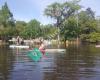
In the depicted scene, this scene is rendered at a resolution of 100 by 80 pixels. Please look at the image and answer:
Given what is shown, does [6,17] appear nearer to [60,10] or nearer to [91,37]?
[60,10]

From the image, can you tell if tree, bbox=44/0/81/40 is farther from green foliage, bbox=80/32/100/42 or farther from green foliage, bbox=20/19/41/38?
green foliage, bbox=20/19/41/38

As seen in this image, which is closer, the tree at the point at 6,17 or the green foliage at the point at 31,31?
the tree at the point at 6,17

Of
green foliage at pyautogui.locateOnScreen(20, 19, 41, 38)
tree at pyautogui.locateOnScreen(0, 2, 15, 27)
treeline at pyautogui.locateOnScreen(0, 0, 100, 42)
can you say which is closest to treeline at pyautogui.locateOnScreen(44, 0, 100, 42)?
treeline at pyautogui.locateOnScreen(0, 0, 100, 42)

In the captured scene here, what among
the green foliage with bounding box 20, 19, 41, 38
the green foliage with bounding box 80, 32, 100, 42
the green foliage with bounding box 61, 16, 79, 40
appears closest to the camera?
the green foliage with bounding box 80, 32, 100, 42

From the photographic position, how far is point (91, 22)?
11544 centimetres

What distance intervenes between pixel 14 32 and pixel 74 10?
80.1 ft

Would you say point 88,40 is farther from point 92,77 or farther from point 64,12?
point 92,77

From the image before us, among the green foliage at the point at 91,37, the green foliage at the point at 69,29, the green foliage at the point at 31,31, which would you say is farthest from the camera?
the green foliage at the point at 31,31

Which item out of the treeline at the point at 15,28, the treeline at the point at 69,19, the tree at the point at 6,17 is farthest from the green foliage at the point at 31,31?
the treeline at the point at 69,19

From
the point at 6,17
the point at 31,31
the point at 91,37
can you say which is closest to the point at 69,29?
the point at 91,37

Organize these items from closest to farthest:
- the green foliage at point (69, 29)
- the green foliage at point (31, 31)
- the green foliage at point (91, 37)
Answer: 1. the green foliage at point (91, 37)
2. the green foliage at point (69, 29)
3. the green foliage at point (31, 31)

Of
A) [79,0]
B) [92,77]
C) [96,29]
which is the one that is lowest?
[92,77]

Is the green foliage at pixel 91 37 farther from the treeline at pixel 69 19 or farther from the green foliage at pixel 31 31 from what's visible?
the green foliage at pixel 31 31

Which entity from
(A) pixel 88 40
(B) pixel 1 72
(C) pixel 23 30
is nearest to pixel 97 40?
(A) pixel 88 40
